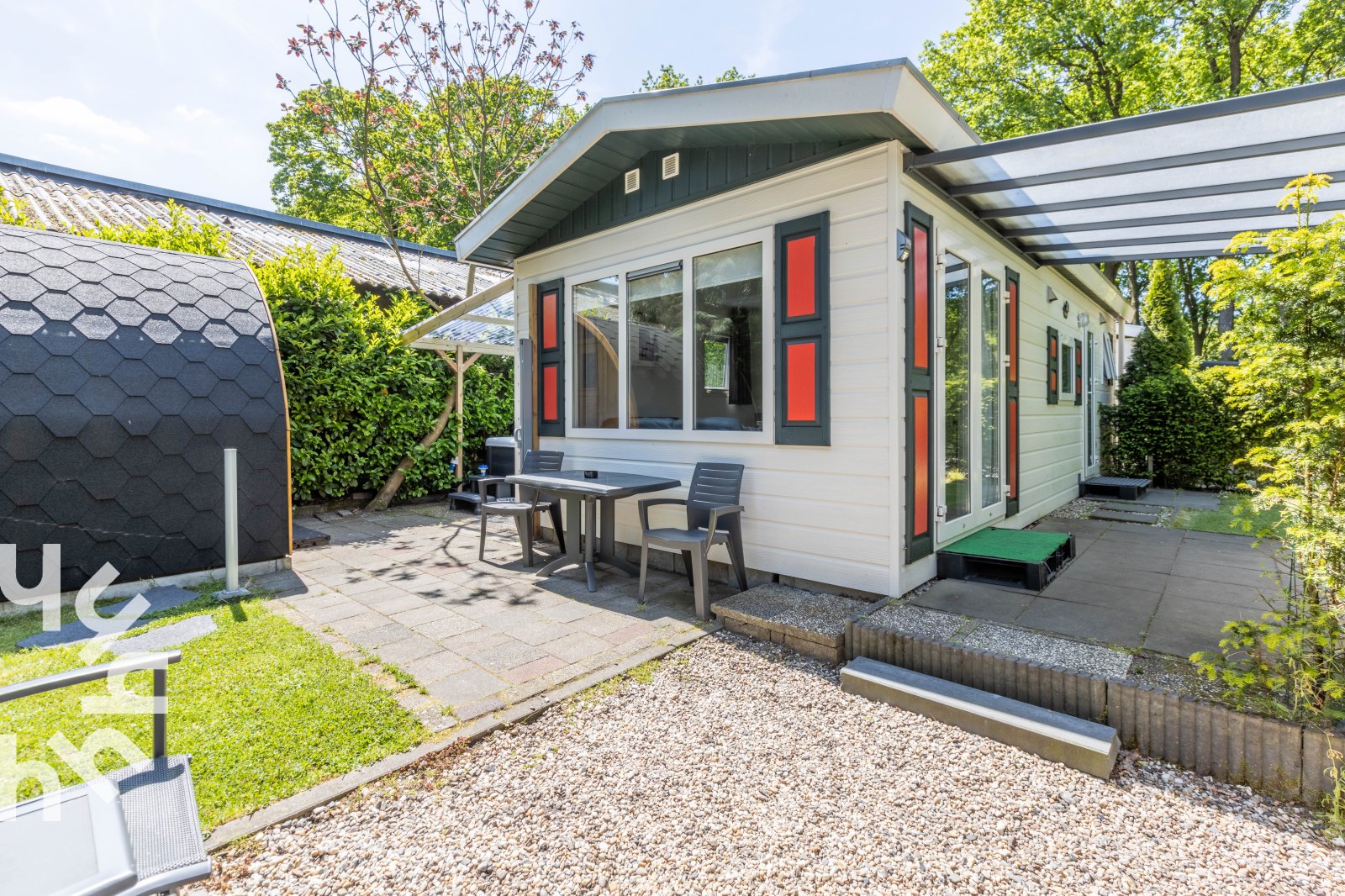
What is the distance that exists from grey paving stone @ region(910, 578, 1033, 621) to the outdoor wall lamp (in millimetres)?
1913

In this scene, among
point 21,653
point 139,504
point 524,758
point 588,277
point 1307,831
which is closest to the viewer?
point 1307,831

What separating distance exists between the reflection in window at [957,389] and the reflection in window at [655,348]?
1835 mm

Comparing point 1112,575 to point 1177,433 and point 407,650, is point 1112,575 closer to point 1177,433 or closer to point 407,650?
point 407,650

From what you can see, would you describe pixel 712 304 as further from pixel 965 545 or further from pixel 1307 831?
pixel 1307 831

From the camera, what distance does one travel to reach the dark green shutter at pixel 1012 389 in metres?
5.23

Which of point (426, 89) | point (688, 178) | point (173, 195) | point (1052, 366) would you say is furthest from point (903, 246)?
point (173, 195)

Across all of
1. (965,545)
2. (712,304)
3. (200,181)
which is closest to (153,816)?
(712,304)

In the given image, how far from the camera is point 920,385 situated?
12.2ft

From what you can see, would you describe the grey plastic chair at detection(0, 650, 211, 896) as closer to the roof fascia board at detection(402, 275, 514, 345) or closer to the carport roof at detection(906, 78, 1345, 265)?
the carport roof at detection(906, 78, 1345, 265)

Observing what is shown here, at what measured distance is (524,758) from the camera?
2.26 meters

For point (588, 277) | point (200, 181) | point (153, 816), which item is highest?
point (200, 181)

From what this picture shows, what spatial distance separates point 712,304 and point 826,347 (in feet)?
3.33

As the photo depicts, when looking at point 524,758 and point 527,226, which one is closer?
point 524,758

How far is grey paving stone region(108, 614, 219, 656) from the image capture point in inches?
123
